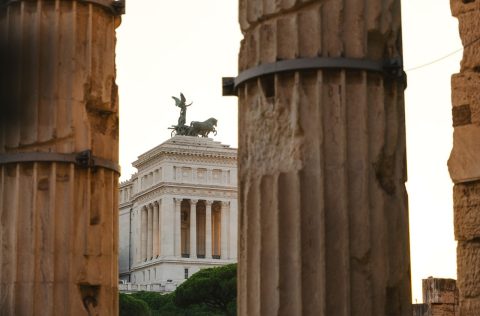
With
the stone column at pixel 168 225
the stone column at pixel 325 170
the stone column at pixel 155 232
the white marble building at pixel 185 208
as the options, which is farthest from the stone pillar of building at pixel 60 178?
the stone column at pixel 155 232

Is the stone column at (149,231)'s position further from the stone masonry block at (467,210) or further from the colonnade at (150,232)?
the stone masonry block at (467,210)

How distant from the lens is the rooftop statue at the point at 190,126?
4614 inches

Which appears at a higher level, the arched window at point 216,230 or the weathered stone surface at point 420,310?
the arched window at point 216,230

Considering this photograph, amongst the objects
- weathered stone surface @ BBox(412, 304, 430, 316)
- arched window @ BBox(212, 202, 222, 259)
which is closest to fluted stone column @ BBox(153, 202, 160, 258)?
arched window @ BBox(212, 202, 222, 259)

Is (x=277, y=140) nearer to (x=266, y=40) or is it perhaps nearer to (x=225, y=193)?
(x=266, y=40)

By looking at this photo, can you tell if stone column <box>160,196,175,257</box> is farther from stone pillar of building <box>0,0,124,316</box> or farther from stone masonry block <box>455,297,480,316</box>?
stone masonry block <box>455,297,480,316</box>

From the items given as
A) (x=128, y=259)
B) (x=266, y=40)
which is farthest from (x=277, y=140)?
(x=128, y=259)

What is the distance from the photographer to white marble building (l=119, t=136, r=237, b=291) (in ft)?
376

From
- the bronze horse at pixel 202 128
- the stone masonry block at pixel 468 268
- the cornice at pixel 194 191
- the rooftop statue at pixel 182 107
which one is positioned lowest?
the stone masonry block at pixel 468 268

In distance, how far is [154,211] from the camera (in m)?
119

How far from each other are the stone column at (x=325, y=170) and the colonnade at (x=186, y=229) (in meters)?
110

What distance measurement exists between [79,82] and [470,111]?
4.16 metres

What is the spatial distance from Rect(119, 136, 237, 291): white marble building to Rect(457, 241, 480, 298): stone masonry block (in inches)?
4137

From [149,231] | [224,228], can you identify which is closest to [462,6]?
[224,228]
